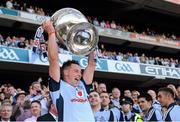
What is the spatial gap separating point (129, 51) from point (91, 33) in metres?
18.1

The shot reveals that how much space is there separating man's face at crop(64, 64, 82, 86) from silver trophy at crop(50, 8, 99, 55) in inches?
8.2

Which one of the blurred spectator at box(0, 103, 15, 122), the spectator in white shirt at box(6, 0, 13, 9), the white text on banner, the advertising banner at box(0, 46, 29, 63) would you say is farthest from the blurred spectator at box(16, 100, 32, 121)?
the white text on banner

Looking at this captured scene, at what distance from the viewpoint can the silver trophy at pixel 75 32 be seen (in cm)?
357

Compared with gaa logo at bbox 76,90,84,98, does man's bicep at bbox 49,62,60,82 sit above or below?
above

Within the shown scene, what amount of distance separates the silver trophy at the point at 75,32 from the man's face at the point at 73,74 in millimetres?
207

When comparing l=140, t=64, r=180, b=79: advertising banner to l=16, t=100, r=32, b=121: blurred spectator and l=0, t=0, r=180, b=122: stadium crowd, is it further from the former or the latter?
l=16, t=100, r=32, b=121: blurred spectator

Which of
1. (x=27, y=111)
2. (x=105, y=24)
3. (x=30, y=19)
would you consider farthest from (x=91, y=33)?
(x=105, y=24)

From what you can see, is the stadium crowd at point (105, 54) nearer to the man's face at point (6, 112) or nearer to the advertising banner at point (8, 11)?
the advertising banner at point (8, 11)

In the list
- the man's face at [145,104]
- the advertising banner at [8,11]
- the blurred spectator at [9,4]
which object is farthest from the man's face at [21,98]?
the blurred spectator at [9,4]

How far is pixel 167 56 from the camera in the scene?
23.2 m

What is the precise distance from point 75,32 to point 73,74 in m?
0.42

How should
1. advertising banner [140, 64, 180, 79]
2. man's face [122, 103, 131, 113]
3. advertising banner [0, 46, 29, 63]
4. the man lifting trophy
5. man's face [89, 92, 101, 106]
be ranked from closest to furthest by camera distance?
the man lifting trophy < man's face [89, 92, 101, 106] < man's face [122, 103, 131, 113] < advertising banner [0, 46, 29, 63] < advertising banner [140, 64, 180, 79]

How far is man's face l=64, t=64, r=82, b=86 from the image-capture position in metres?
3.43

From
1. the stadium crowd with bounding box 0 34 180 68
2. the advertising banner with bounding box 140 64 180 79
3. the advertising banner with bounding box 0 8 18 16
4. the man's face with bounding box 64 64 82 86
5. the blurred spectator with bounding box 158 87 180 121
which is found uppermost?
the advertising banner with bounding box 0 8 18 16
